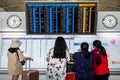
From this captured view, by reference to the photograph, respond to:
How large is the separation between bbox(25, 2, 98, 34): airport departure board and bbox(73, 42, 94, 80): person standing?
2503mm

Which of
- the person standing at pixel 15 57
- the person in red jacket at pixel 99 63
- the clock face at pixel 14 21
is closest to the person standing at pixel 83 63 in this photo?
the person in red jacket at pixel 99 63

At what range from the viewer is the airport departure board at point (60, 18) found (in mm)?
7996

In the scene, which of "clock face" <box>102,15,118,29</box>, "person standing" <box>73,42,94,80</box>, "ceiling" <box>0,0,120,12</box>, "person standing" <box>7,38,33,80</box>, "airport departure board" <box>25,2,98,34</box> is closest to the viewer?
"person standing" <box>73,42,94,80</box>

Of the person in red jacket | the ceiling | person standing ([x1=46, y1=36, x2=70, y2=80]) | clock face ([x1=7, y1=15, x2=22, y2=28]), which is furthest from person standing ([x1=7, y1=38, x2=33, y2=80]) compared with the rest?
the ceiling

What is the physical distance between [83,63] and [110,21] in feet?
9.46

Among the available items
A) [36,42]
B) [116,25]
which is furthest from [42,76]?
[116,25]

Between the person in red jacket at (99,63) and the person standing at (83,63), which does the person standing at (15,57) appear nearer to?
the person standing at (83,63)

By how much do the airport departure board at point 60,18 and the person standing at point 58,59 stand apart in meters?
2.21

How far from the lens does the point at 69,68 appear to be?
6219 mm

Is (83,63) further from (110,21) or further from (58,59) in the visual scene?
(110,21)

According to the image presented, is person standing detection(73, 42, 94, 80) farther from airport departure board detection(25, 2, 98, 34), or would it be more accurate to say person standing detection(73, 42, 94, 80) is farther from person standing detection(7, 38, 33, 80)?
airport departure board detection(25, 2, 98, 34)

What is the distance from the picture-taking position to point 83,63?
5.55 metres

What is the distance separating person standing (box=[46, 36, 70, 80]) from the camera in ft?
19.1

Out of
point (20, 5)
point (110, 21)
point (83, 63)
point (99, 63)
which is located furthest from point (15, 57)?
point (20, 5)
